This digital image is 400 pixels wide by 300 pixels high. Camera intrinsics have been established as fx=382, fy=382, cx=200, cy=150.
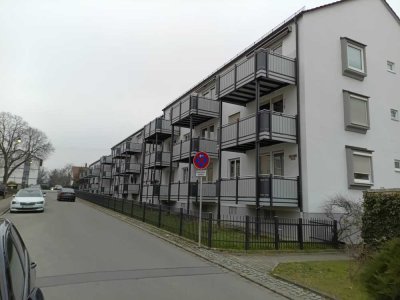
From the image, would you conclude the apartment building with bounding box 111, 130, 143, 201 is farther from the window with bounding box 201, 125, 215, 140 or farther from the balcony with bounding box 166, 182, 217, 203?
the window with bounding box 201, 125, 215, 140

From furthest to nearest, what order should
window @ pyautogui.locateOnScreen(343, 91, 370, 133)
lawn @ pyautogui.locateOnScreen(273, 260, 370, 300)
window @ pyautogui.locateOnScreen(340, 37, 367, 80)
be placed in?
window @ pyautogui.locateOnScreen(340, 37, 367, 80), window @ pyautogui.locateOnScreen(343, 91, 370, 133), lawn @ pyautogui.locateOnScreen(273, 260, 370, 300)

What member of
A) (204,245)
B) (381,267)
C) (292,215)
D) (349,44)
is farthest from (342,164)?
(381,267)

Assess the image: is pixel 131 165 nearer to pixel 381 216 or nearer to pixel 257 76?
pixel 257 76

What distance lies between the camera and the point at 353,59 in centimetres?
1988

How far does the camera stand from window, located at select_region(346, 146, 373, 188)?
18047 millimetres

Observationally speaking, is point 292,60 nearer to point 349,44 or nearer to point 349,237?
point 349,44

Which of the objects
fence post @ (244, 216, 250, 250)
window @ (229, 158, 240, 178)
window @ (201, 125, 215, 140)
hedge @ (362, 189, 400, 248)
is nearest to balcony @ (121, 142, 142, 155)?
window @ (201, 125, 215, 140)

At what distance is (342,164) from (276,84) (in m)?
5.01

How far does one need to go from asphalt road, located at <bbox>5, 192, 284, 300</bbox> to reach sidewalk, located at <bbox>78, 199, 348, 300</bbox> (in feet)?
1.02

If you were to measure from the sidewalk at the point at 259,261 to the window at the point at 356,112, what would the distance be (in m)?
7.27

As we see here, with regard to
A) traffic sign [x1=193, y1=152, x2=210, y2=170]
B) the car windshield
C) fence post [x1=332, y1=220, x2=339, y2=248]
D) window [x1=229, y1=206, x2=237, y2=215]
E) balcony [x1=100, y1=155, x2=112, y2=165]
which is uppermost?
balcony [x1=100, y1=155, x2=112, y2=165]

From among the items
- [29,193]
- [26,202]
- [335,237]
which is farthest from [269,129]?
[29,193]

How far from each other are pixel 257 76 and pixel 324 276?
10.7 m

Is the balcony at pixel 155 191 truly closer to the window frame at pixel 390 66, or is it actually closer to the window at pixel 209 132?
the window at pixel 209 132
